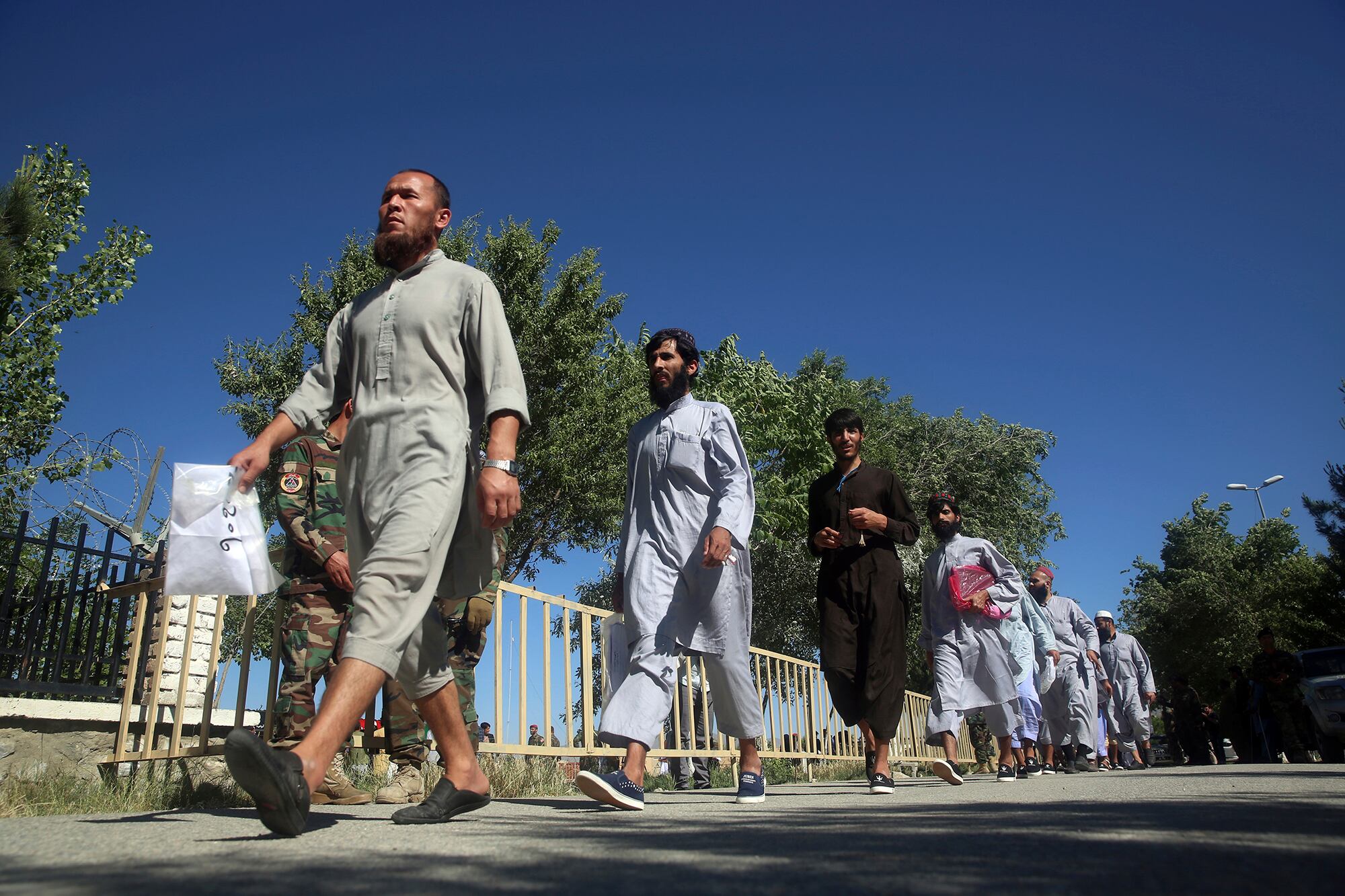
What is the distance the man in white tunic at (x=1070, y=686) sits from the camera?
1194 cm

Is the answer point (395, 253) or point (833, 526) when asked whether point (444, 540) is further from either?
point (833, 526)

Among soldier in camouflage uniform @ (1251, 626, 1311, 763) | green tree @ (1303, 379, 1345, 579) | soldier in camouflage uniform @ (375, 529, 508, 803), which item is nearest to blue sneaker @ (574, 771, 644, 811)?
soldier in camouflage uniform @ (375, 529, 508, 803)

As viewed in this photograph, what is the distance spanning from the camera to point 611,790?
3779mm

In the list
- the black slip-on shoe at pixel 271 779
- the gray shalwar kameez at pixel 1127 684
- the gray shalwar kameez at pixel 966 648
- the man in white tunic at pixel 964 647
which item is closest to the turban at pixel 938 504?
the man in white tunic at pixel 964 647

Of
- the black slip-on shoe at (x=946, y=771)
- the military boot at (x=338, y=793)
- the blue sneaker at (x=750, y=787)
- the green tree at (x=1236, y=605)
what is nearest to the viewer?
the military boot at (x=338, y=793)

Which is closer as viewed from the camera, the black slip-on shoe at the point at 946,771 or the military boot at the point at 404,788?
the military boot at the point at 404,788

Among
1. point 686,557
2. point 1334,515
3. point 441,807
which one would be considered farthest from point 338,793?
point 1334,515

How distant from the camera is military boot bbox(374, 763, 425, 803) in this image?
4.29 metres

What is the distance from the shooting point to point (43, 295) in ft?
42.8

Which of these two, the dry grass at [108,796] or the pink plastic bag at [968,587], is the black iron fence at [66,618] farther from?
the pink plastic bag at [968,587]

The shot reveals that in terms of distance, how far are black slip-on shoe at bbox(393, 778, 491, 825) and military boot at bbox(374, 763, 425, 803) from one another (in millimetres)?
1162

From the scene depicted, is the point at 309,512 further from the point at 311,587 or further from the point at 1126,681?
the point at 1126,681

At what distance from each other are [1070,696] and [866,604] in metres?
7.08

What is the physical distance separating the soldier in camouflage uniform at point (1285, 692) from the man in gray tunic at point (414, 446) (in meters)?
15.1
